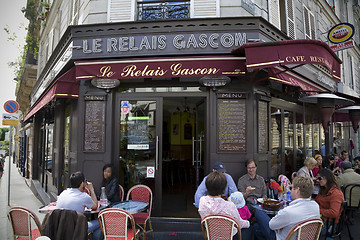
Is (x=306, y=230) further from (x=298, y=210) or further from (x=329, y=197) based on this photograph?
(x=329, y=197)

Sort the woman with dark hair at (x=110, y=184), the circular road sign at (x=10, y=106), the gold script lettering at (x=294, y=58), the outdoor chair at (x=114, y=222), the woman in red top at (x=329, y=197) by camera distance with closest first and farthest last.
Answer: the outdoor chair at (x=114, y=222) → the woman in red top at (x=329, y=197) → the gold script lettering at (x=294, y=58) → the woman with dark hair at (x=110, y=184) → the circular road sign at (x=10, y=106)

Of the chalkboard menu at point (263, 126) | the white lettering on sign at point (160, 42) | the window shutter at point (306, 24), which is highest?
the window shutter at point (306, 24)

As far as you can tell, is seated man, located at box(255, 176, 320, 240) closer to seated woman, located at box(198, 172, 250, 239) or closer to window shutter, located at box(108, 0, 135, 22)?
seated woman, located at box(198, 172, 250, 239)

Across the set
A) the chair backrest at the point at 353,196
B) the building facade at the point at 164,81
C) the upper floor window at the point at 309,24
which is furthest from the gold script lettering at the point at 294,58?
the upper floor window at the point at 309,24

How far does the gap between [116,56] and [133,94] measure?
0.90m

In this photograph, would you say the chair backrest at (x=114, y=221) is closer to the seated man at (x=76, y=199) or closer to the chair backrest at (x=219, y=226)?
the seated man at (x=76, y=199)

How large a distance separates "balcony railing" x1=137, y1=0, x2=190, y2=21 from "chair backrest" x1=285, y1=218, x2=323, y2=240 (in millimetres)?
4641

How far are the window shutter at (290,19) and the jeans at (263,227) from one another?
5570 mm

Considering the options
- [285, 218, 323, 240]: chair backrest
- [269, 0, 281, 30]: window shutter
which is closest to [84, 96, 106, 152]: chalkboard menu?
[285, 218, 323, 240]: chair backrest

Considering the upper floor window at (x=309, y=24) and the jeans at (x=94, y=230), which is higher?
the upper floor window at (x=309, y=24)

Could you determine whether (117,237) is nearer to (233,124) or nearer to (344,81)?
(233,124)

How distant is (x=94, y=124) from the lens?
540 centimetres

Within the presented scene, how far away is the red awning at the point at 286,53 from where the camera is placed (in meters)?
4.11

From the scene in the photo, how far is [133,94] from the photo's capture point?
5426 mm
